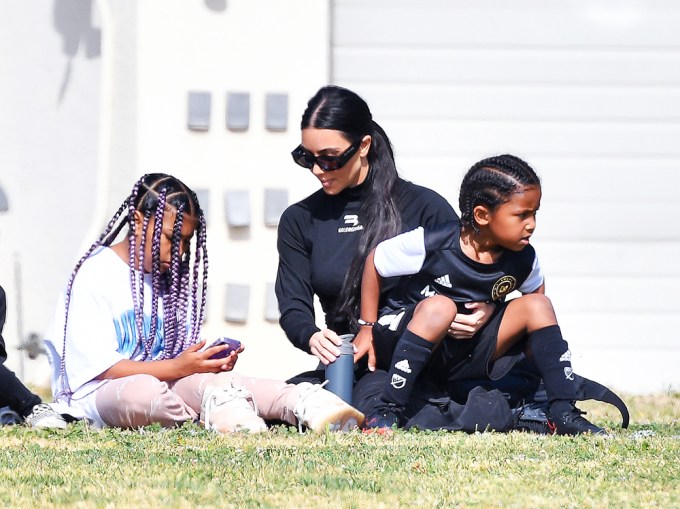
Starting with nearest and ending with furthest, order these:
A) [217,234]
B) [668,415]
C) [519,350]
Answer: [519,350] < [668,415] < [217,234]

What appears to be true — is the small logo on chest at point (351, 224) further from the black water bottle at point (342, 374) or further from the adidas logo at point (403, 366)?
the adidas logo at point (403, 366)

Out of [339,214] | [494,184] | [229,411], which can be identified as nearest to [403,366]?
[229,411]

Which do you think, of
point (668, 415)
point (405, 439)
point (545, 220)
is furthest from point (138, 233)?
point (545, 220)

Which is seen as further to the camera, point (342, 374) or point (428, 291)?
point (428, 291)

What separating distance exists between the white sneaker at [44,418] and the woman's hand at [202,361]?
48 centimetres

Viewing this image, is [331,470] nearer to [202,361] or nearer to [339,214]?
[202,361]

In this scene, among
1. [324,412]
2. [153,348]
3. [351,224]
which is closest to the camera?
[324,412]

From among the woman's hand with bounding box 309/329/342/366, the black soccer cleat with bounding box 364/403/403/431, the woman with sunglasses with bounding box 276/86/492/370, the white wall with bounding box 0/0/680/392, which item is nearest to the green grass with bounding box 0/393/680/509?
the black soccer cleat with bounding box 364/403/403/431

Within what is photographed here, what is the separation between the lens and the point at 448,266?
492 cm

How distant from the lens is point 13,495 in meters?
3.32

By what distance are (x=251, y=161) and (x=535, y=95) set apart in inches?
67.5

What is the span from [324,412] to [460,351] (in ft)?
2.33

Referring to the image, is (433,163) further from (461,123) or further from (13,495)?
(13,495)

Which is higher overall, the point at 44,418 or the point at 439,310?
the point at 439,310
